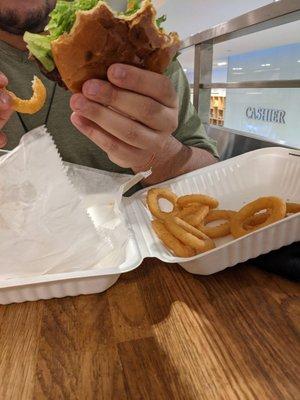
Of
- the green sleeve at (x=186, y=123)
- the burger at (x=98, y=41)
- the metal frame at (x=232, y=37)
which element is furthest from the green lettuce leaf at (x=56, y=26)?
the metal frame at (x=232, y=37)

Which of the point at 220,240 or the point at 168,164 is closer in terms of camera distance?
the point at 220,240

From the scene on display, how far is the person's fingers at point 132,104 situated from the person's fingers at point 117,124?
16 mm

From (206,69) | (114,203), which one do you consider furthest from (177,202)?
(206,69)

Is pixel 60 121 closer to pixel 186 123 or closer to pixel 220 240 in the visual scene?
pixel 186 123

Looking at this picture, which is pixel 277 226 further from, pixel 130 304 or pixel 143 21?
pixel 143 21

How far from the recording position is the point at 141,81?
0.64m

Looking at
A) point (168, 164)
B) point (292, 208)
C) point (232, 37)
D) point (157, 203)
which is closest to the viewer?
point (292, 208)


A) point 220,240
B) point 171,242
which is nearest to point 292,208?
point 220,240

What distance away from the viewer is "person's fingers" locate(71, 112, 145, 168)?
2.48 ft

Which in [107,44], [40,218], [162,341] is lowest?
[162,341]

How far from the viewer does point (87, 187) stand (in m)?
1.02

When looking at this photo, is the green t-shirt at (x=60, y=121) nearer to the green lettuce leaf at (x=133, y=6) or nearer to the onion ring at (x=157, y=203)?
the onion ring at (x=157, y=203)

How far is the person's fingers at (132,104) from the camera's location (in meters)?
0.63

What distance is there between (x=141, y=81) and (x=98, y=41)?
11 centimetres
